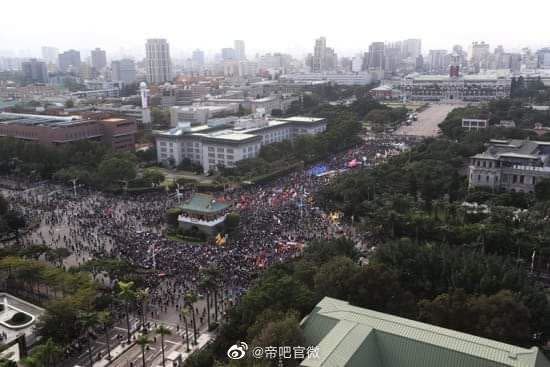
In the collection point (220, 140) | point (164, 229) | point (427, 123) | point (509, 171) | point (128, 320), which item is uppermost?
point (220, 140)

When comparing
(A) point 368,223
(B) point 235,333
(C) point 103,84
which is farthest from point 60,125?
(C) point 103,84

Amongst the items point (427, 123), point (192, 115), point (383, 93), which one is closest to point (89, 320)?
point (192, 115)

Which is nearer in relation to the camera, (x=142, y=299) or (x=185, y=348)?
Answer: (x=185, y=348)

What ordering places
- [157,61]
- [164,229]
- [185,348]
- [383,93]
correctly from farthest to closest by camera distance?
[157,61] → [383,93] → [164,229] → [185,348]

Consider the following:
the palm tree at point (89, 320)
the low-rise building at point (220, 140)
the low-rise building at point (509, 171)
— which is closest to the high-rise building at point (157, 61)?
the low-rise building at point (220, 140)

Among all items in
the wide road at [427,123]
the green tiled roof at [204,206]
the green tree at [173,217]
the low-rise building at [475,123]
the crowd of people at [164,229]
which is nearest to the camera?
the crowd of people at [164,229]

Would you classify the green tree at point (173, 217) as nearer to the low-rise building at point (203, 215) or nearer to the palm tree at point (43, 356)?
the low-rise building at point (203, 215)

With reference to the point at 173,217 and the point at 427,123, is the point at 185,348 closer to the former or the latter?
the point at 173,217
